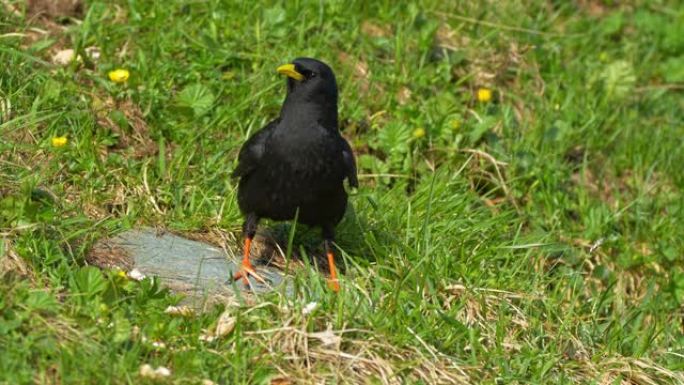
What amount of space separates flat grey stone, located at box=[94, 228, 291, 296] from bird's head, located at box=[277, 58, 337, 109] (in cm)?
90

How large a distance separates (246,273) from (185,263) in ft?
1.00

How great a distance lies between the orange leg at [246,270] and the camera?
18.3ft

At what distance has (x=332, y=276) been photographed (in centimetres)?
568

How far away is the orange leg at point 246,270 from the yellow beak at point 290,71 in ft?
2.84

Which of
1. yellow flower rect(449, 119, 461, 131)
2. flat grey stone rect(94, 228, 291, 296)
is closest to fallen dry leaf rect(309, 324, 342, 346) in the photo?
flat grey stone rect(94, 228, 291, 296)

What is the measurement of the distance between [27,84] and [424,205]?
2391 millimetres

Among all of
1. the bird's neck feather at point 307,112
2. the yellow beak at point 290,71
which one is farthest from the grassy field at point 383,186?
the yellow beak at point 290,71

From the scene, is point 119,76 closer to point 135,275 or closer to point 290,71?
point 290,71

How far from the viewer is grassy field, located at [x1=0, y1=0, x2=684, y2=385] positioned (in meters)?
4.82

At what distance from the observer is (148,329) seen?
467 centimetres

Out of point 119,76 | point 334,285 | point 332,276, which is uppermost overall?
point 119,76

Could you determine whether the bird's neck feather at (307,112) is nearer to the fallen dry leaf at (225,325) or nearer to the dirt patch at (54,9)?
the fallen dry leaf at (225,325)

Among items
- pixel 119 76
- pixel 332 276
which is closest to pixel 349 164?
pixel 332 276

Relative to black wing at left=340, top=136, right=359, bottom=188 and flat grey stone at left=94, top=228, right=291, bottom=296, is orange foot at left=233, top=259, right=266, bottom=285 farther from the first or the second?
black wing at left=340, top=136, right=359, bottom=188
